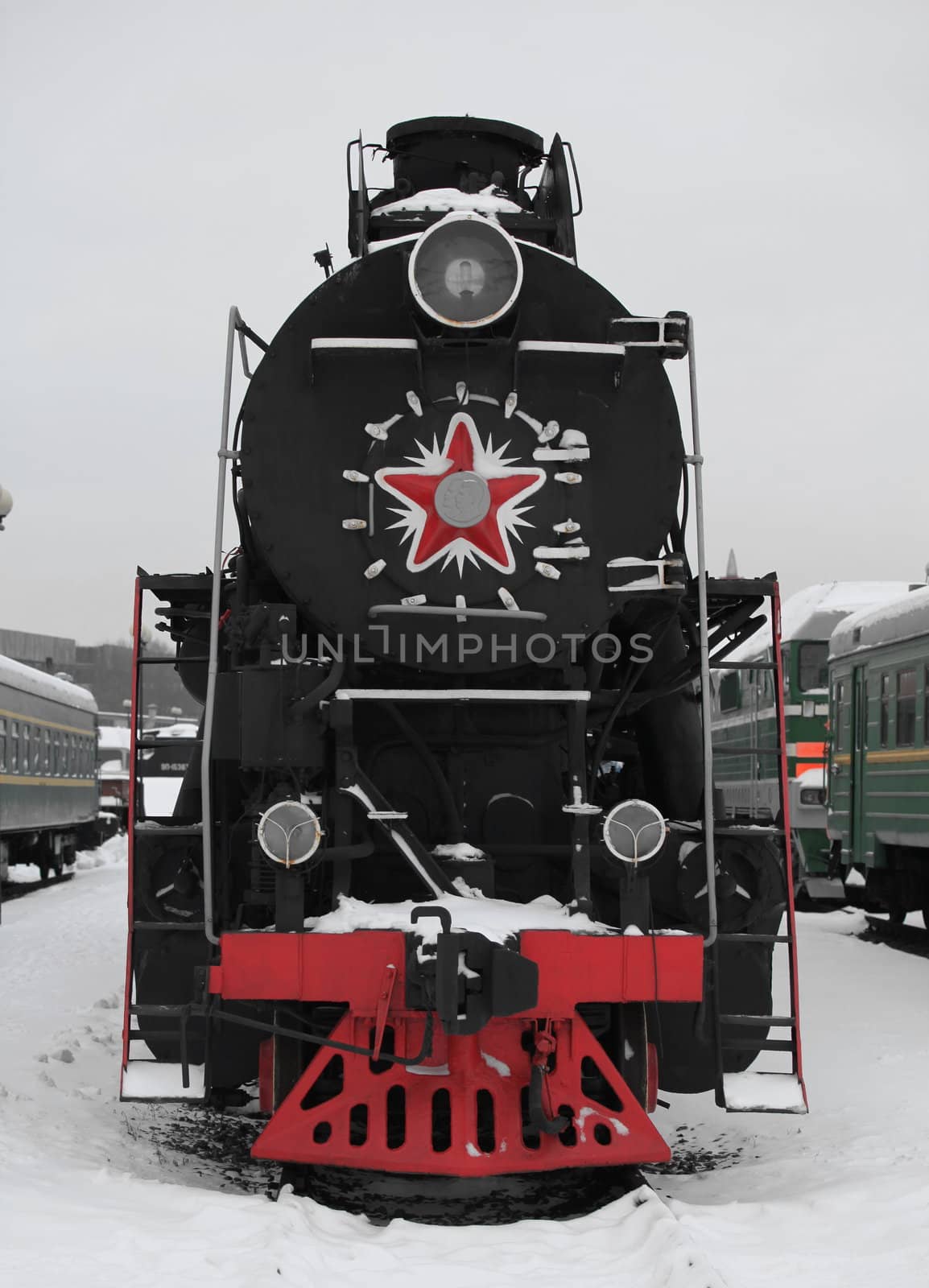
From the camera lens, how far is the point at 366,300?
5.96 m

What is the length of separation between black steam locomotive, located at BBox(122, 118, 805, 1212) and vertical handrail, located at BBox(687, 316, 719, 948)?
3 centimetres

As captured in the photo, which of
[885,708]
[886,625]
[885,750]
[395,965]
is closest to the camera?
[395,965]

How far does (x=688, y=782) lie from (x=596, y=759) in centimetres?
54

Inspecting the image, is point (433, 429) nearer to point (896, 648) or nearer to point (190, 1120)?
point (190, 1120)

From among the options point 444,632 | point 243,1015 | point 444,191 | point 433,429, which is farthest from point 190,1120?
point 444,191

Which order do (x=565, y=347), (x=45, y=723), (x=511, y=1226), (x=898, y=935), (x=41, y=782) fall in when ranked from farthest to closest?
(x=45, y=723), (x=41, y=782), (x=898, y=935), (x=565, y=347), (x=511, y=1226)

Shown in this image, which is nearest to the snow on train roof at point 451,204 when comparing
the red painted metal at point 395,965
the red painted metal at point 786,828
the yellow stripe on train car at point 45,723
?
the red painted metal at point 786,828

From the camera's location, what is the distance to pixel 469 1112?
5090mm

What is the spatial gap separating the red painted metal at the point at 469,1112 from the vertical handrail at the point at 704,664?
76cm

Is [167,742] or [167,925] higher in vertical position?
[167,742]

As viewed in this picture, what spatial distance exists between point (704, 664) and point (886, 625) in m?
8.55

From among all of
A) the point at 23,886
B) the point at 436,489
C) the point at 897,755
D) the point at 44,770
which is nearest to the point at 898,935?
the point at 897,755

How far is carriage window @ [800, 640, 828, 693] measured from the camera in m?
17.2

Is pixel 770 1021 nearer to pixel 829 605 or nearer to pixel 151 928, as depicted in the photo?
pixel 151 928
